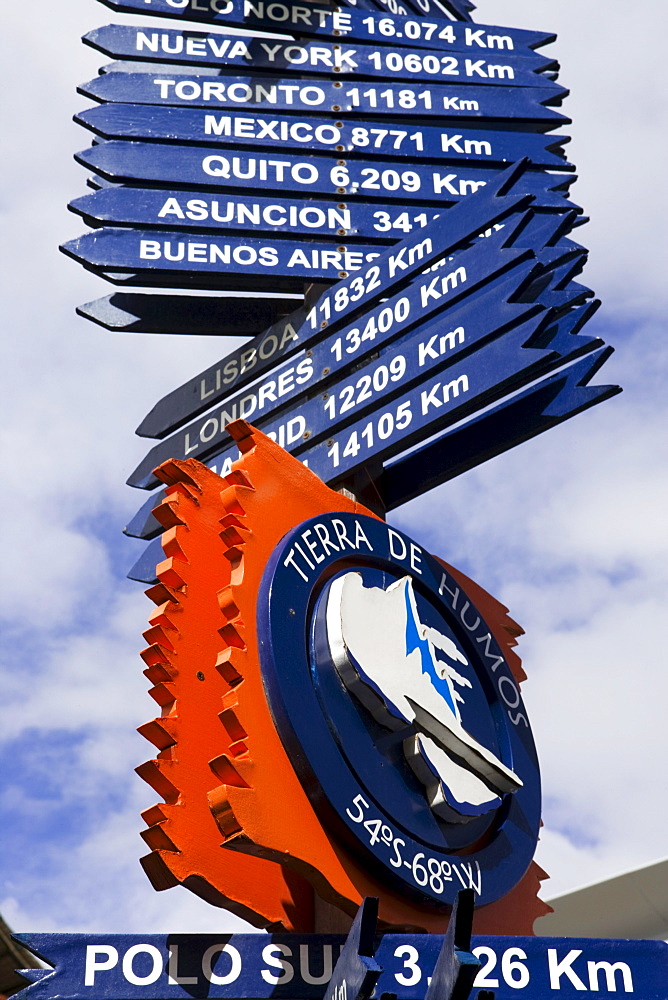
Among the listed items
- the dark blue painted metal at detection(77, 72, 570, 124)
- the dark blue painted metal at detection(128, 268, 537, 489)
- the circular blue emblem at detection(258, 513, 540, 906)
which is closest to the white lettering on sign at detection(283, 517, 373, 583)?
the circular blue emblem at detection(258, 513, 540, 906)

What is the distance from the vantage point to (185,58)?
684 cm

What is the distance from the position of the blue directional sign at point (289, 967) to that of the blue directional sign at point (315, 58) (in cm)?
451

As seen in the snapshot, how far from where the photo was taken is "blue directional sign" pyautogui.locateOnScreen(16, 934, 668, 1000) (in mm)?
3797

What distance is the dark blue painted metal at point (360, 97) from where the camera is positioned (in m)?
6.73

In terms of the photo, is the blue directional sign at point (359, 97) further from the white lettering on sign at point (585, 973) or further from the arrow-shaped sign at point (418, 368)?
the white lettering on sign at point (585, 973)

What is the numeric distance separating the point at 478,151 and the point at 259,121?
1.11 m

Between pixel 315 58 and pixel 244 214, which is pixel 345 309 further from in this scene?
pixel 315 58

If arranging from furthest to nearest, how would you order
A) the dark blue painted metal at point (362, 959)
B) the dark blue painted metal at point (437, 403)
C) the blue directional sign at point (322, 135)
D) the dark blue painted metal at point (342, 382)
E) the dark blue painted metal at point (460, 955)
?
the blue directional sign at point (322, 135) → the dark blue painted metal at point (342, 382) → the dark blue painted metal at point (437, 403) → the dark blue painted metal at point (362, 959) → the dark blue painted metal at point (460, 955)

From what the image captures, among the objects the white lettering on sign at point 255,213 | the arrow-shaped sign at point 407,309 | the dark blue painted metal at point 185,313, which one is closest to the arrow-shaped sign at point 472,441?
the arrow-shaped sign at point 407,309

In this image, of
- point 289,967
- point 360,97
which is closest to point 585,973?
point 289,967

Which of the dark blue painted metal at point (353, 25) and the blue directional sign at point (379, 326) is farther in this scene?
the dark blue painted metal at point (353, 25)

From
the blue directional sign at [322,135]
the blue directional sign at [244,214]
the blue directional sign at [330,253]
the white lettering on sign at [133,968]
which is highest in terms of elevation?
the blue directional sign at [322,135]

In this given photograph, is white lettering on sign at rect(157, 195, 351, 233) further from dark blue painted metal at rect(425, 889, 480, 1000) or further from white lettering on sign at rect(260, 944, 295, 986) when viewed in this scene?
dark blue painted metal at rect(425, 889, 480, 1000)

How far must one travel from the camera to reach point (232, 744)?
13.5ft
